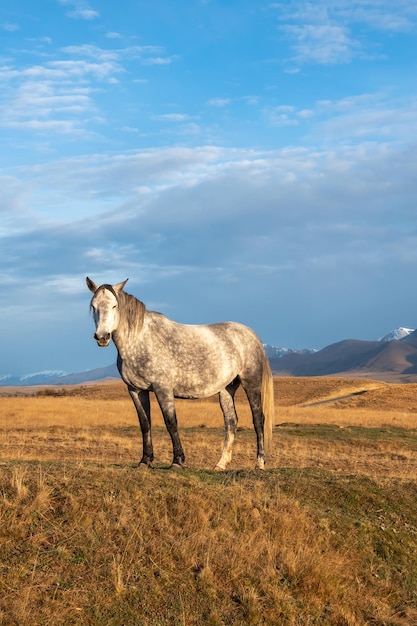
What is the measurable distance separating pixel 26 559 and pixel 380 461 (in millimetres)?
16347

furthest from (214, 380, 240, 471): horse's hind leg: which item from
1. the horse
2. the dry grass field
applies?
the dry grass field

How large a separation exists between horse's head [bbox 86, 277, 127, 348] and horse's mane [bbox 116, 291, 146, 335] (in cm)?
12

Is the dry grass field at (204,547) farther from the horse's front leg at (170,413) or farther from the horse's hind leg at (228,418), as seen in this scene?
the horse's hind leg at (228,418)

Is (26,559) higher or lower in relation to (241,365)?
lower

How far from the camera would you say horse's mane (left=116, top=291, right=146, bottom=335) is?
11579 millimetres

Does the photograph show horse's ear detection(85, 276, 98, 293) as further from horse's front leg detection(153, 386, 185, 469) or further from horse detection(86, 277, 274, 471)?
horse's front leg detection(153, 386, 185, 469)

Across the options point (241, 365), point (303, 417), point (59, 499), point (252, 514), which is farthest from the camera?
point (303, 417)

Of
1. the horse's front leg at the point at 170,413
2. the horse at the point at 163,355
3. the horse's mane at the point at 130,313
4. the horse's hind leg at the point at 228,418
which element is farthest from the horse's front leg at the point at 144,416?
the horse's hind leg at the point at 228,418

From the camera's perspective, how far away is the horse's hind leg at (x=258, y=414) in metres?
13.5

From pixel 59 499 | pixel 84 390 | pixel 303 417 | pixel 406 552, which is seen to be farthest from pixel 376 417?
pixel 84 390

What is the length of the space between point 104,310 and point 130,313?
2.09 feet

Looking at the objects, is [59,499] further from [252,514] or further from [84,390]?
[84,390]

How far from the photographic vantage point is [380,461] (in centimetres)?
2153

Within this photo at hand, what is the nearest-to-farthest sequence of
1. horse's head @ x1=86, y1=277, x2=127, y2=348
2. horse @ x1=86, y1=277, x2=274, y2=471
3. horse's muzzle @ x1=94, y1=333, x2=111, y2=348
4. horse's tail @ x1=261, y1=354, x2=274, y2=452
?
horse's muzzle @ x1=94, y1=333, x2=111, y2=348, horse's head @ x1=86, y1=277, x2=127, y2=348, horse @ x1=86, y1=277, x2=274, y2=471, horse's tail @ x1=261, y1=354, x2=274, y2=452
